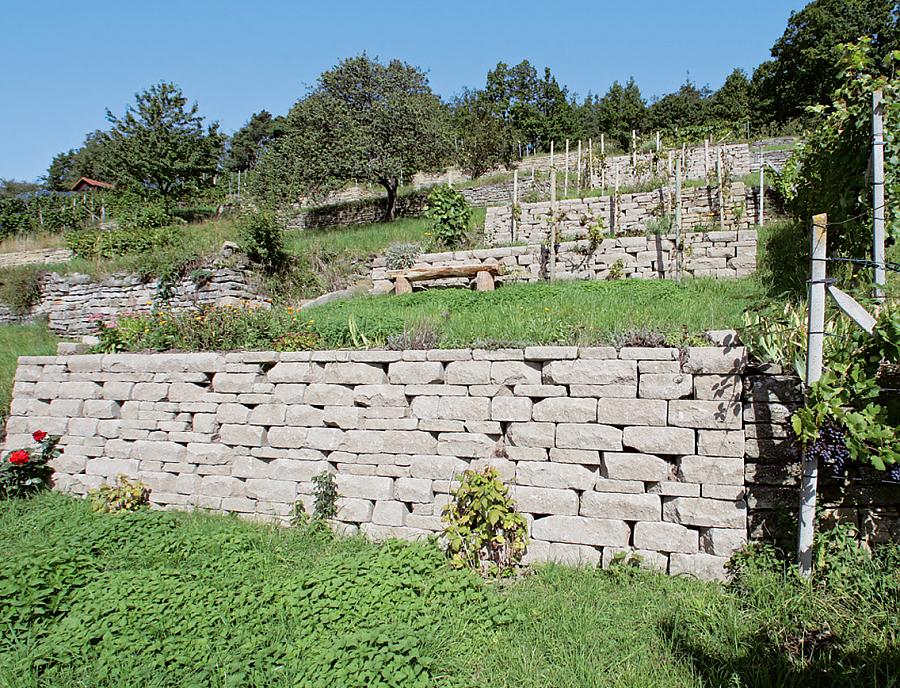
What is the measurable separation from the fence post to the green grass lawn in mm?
267

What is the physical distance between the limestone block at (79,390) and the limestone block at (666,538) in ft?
19.6

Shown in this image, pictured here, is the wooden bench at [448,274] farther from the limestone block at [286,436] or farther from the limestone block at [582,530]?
the limestone block at [582,530]

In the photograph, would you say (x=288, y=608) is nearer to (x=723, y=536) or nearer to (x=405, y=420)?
(x=405, y=420)

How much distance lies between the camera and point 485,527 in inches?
167

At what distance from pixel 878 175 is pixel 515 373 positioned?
10.4 feet

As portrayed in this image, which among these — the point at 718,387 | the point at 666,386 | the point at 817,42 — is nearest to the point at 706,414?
the point at 718,387

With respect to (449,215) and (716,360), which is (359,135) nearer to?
(449,215)

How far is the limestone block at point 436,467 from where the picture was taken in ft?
15.2

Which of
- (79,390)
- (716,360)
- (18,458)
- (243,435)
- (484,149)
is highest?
(484,149)

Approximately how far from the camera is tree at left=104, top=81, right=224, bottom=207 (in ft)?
67.5

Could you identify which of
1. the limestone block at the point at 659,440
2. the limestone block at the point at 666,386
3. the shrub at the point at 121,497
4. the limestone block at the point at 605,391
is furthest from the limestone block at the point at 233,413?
the limestone block at the point at 666,386

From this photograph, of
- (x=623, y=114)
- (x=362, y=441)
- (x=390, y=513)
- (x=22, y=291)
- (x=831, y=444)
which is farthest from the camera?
(x=623, y=114)

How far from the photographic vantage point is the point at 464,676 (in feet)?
10.1

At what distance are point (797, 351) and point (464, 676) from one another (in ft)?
10.0
